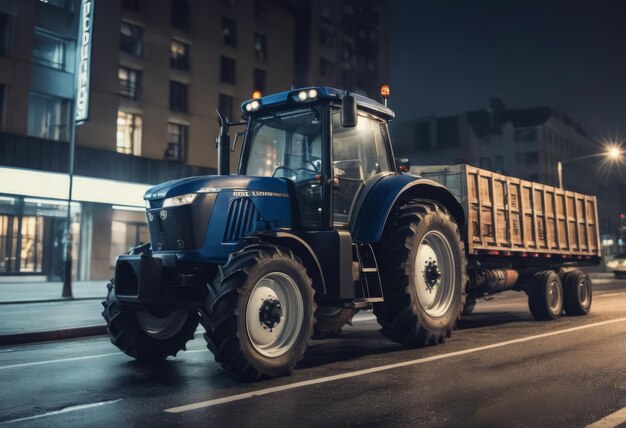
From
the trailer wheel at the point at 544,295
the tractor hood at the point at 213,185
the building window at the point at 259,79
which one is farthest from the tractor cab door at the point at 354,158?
the building window at the point at 259,79

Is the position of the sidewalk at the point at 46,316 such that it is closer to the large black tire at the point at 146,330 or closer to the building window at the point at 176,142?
the large black tire at the point at 146,330

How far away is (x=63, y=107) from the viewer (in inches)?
1156

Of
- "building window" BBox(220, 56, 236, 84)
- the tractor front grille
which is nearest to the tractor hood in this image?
the tractor front grille

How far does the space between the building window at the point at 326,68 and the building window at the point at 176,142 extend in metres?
18.8

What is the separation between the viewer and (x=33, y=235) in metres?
28.9

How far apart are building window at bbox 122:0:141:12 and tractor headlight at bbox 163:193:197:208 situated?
28.4 m

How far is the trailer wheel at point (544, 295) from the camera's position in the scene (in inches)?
478

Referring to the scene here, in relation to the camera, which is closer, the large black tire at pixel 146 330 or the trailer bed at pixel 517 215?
the large black tire at pixel 146 330

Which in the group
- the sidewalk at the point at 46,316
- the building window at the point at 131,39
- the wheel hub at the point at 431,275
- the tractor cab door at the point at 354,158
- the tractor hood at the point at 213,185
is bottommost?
the sidewalk at the point at 46,316

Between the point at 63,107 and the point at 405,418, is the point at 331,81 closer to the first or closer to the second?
the point at 63,107

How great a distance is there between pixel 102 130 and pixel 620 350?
26.8 metres

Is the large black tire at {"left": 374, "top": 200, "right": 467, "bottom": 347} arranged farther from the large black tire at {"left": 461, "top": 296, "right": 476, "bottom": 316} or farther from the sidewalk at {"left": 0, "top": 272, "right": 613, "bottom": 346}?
the sidewalk at {"left": 0, "top": 272, "right": 613, "bottom": 346}

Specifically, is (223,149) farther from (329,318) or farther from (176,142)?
(176,142)

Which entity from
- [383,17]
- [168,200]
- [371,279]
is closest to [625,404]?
[371,279]
